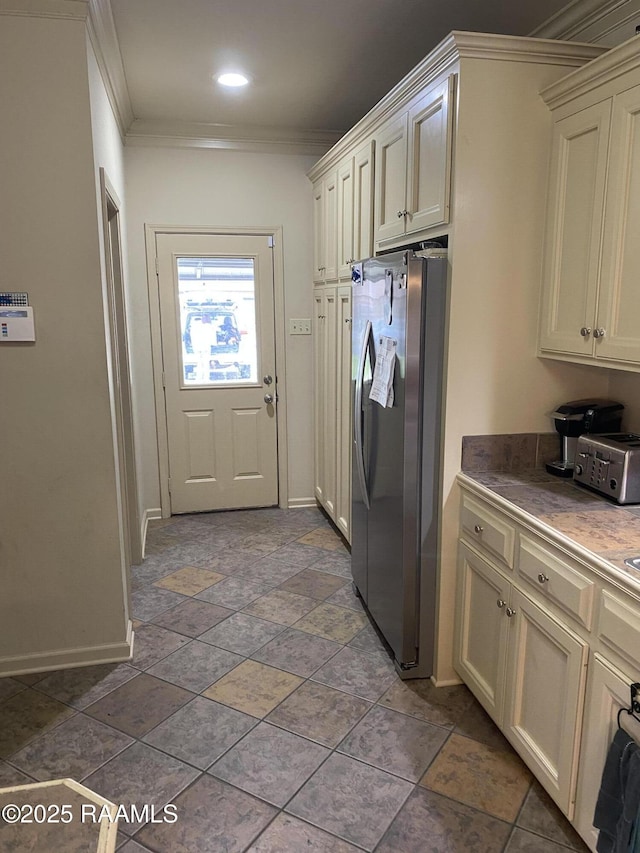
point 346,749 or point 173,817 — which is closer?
point 173,817

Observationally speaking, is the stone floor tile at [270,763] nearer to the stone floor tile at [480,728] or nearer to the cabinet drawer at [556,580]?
the stone floor tile at [480,728]

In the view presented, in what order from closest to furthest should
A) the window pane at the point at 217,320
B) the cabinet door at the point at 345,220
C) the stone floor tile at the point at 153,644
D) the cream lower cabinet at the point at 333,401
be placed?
the stone floor tile at the point at 153,644, the cabinet door at the point at 345,220, the cream lower cabinet at the point at 333,401, the window pane at the point at 217,320

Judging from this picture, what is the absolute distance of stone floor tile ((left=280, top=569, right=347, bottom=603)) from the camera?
10.8 ft

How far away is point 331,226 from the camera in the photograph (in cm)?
378

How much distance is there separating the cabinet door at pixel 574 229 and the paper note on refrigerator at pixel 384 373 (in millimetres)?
559

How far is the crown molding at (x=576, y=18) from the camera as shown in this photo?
2.23m

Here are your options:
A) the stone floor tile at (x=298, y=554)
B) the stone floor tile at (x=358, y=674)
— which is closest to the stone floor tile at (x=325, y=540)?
the stone floor tile at (x=298, y=554)

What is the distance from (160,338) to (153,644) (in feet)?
7.06

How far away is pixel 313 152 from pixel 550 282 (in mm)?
2569

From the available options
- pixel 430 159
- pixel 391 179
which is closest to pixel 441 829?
pixel 430 159

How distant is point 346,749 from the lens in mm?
2127

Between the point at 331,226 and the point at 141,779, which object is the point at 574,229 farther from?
the point at 141,779

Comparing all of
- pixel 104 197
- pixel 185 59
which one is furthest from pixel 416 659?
pixel 185 59

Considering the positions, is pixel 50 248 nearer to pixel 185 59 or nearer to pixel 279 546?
pixel 185 59
